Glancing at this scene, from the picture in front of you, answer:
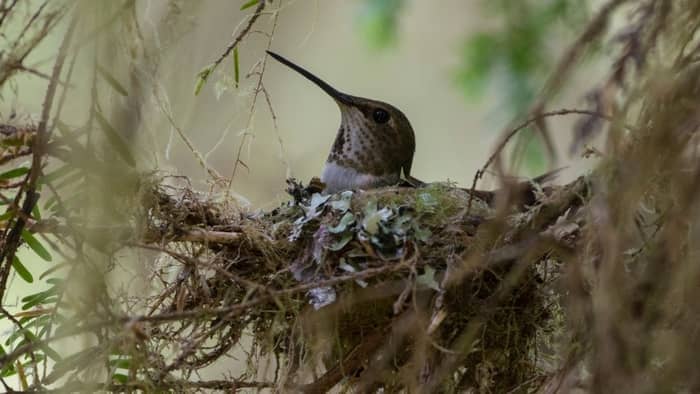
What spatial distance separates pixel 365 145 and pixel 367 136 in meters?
0.05

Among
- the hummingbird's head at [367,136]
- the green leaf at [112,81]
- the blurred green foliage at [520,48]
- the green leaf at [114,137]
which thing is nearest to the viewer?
the green leaf at [112,81]

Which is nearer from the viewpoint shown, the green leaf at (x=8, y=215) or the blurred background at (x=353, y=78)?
the green leaf at (x=8, y=215)

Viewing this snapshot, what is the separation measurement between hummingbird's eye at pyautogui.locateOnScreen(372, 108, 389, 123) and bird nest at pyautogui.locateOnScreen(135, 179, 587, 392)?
1213mm

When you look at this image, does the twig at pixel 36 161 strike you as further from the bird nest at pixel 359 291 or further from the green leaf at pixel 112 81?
the bird nest at pixel 359 291

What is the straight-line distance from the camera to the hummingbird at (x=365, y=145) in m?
4.10

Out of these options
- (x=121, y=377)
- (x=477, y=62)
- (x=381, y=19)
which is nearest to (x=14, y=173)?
(x=121, y=377)

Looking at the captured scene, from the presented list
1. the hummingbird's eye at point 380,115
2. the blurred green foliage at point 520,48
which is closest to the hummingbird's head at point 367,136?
the hummingbird's eye at point 380,115

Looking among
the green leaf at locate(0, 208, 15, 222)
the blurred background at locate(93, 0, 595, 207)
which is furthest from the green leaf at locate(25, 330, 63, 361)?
the blurred background at locate(93, 0, 595, 207)

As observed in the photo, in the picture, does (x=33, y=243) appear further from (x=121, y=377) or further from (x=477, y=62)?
(x=477, y=62)

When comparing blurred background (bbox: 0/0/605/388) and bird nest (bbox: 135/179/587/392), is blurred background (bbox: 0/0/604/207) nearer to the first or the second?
blurred background (bbox: 0/0/605/388)

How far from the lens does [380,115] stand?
163 inches

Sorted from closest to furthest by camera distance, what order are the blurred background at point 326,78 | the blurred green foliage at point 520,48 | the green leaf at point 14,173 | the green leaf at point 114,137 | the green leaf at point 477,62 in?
the green leaf at point 114,137, the green leaf at point 14,173, the blurred background at point 326,78, the blurred green foliage at point 520,48, the green leaf at point 477,62

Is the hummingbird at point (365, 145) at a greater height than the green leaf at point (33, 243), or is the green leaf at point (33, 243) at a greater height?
the hummingbird at point (365, 145)

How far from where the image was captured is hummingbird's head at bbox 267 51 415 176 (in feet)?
13.5
